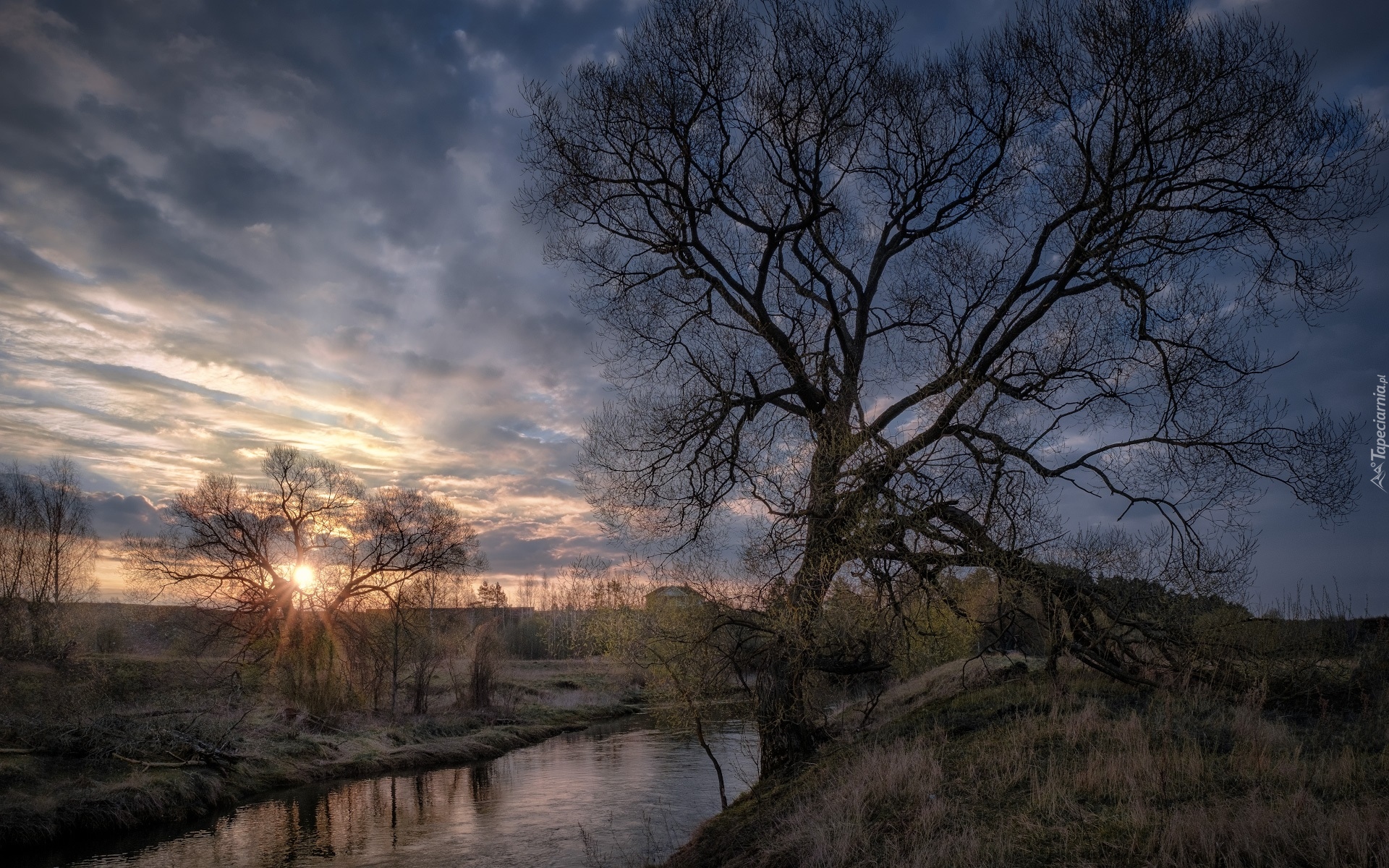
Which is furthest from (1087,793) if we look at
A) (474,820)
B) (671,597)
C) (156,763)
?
(156,763)

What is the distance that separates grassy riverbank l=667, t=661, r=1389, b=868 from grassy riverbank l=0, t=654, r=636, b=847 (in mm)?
10463

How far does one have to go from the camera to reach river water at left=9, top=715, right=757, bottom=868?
13070mm

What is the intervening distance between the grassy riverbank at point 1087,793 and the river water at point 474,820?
345 cm

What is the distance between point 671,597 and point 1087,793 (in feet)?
22.1

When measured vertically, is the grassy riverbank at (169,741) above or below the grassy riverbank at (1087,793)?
below

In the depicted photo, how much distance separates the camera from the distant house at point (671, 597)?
11.4m

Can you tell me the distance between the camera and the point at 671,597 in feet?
40.2

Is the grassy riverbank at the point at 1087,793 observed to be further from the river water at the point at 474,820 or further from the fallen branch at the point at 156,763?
the fallen branch at the point at 156,763

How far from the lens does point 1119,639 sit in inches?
429

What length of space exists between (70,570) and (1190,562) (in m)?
48.9

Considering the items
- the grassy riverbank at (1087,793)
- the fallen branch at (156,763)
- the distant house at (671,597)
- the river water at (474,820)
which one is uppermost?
the distant house at (671,597)

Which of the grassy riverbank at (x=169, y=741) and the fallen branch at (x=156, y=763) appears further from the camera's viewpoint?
the fallen branch at (x=156, y=763)

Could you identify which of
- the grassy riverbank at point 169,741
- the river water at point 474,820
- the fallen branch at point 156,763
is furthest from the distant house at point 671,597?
the fallen branch at point 156,763

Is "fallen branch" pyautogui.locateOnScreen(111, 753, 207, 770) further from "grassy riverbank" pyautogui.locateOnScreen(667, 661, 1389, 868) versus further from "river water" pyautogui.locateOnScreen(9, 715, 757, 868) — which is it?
"grassy riverbank" pyautogui.locateOnScreen(667, 661, 1389, 868)
